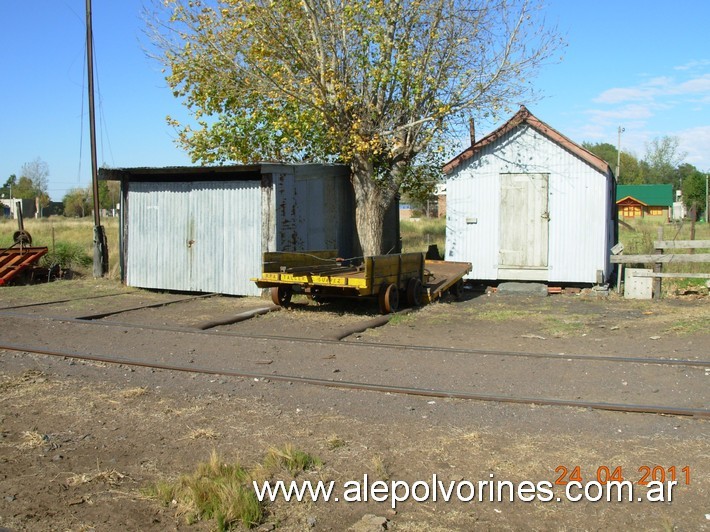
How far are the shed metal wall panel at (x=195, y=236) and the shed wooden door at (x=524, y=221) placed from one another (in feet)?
19.4

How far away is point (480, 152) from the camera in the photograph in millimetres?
17141

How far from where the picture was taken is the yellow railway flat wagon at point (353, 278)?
1223cm

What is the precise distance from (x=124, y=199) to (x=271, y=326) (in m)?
8.02

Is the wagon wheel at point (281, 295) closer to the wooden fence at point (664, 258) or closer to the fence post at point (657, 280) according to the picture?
the wooden fence at point (664, 258)

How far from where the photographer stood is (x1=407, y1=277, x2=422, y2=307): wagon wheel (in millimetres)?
13648


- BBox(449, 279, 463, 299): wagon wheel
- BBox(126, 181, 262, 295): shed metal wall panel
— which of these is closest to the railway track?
BBox(126, 181, 262, 295): shed metal wall panel

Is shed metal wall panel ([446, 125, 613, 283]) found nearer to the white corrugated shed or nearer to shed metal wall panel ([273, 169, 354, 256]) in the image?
the white corrugated shed

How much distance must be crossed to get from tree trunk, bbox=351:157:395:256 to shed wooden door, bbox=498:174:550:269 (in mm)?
2823

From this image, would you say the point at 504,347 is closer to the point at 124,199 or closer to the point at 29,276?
the point at 124,199

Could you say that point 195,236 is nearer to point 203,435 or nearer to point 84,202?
point 203,435

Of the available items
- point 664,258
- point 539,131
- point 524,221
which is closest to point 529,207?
point 524,221

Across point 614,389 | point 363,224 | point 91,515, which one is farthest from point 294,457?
point 363,224

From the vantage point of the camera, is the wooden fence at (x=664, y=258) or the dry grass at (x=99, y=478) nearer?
the dry grass at (x=99, y=478)

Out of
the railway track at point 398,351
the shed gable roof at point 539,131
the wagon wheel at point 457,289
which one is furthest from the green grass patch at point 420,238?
the railway track at point 398,351
